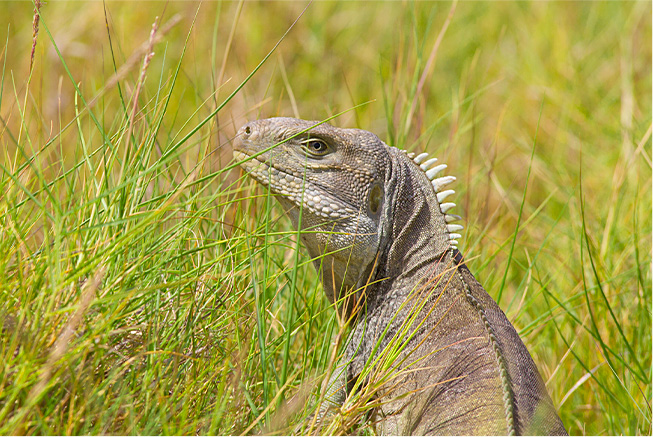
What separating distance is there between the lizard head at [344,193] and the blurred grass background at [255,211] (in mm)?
173

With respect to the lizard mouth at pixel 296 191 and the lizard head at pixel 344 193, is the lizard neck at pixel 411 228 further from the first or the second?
the lizard mouth at pixel 296 191

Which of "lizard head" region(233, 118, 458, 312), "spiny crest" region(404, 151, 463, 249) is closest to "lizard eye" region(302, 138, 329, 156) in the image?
"lizard head" region(233, 118, 458, 312)

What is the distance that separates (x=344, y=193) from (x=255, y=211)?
567 mm

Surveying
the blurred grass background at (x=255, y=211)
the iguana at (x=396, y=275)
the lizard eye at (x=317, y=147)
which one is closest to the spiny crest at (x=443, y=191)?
the iguana at (x=396, y=275)

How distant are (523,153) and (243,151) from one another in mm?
4761

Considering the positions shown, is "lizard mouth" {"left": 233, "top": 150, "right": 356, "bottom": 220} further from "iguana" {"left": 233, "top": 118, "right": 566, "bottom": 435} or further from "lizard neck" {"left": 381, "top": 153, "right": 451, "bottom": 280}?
"lizard neck" {"left": 381, "top": 153, "right": 451, "bottom": 280}

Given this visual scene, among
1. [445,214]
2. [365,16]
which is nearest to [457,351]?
[445,214]

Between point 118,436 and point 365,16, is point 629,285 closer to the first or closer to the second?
point 118,436

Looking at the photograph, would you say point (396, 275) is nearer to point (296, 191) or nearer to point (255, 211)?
point (296, 191)

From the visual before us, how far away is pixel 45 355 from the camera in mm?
1902

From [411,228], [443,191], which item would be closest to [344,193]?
[411,228]

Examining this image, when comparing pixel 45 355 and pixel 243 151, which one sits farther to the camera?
pixel 243 151

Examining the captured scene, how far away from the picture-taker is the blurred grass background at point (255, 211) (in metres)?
1.99

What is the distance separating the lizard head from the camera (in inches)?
109
